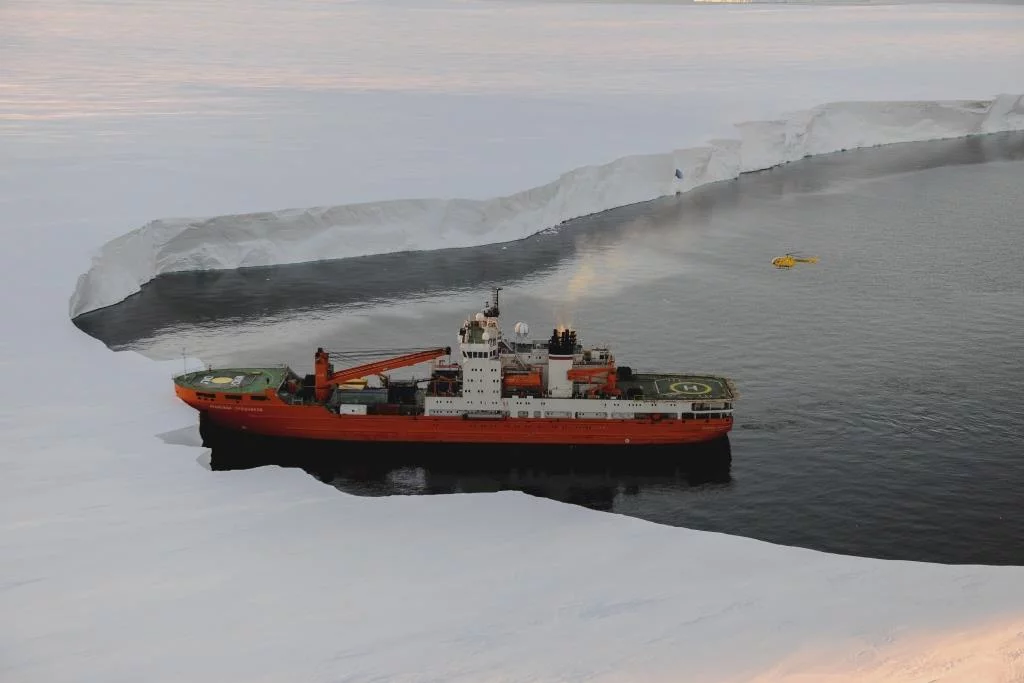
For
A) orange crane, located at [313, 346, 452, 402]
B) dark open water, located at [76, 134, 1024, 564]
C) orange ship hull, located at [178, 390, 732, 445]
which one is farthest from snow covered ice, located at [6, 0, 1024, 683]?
orange crane, located at [313, 346, 452, 402]

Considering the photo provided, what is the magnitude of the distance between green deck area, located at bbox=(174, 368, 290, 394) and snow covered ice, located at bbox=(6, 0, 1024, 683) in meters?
1.12

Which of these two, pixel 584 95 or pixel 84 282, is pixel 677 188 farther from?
pixel 84 282

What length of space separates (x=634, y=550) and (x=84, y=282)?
2827 cm

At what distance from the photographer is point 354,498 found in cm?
3238

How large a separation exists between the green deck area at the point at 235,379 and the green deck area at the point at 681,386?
36.1 ft

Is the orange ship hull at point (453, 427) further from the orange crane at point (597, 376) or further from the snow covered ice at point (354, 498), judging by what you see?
the snow covered ice at point (354, 498)

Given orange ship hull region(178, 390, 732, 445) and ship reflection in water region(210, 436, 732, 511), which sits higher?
orange ship hull region(178, 390, 732, 445)

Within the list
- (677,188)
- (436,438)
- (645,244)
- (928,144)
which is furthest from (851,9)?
(436,438)

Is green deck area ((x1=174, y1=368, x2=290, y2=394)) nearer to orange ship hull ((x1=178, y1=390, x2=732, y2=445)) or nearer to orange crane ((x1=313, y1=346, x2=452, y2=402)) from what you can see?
orange ship hull ((x1=178, y1=390, x2=732, y2=445))

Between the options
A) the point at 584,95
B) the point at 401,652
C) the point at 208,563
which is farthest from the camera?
the point at 584,95

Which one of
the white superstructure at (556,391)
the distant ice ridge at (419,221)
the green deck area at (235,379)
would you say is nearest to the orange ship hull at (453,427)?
the white superstructure at (556,391)

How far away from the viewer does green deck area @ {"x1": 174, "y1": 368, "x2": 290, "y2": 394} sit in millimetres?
38219

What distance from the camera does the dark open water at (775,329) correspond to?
3325cm

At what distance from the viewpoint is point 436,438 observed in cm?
3800
